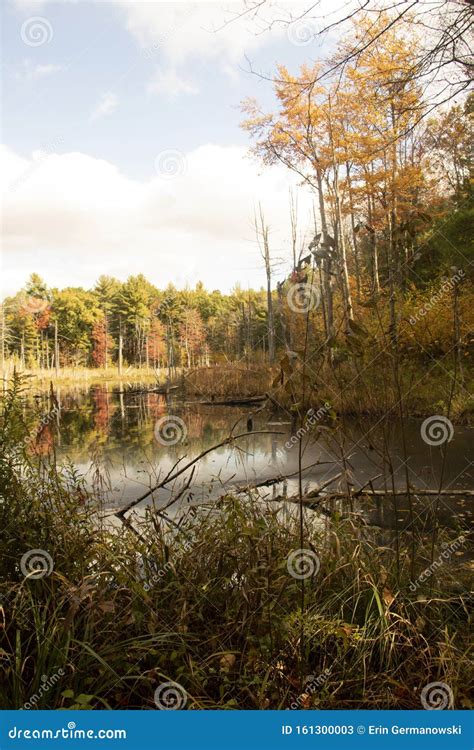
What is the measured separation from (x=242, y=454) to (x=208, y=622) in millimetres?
6276

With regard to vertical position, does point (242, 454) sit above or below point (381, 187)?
below

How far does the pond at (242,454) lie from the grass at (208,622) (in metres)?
0.67

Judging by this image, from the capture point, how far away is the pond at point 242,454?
4602 millimetres

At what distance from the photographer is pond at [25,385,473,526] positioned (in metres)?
4.60

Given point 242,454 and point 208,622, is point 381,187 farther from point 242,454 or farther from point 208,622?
point 208,622

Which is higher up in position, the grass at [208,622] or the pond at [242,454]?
the grass at [208,622]

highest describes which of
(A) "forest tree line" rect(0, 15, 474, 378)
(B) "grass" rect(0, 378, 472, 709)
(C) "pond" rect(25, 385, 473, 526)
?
(A) "forest tree line" rect(0, 15, 474, 378)

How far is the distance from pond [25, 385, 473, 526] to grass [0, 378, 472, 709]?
26.2 inches

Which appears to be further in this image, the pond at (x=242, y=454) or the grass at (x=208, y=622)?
the pond at (x=242, y=454)

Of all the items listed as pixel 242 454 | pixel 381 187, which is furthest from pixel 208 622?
pixel 381 187

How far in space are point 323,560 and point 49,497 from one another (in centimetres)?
149

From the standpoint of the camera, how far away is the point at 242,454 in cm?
849

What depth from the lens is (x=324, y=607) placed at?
2297 mm

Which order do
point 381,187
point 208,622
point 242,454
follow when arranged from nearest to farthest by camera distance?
point 208,622, point 242,454, point 381,187
